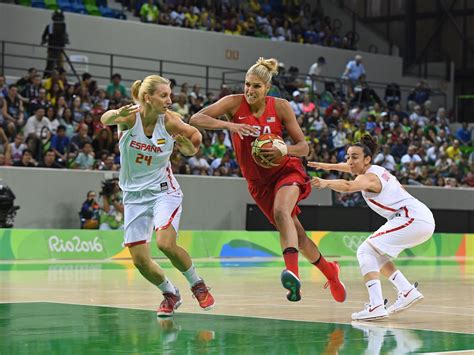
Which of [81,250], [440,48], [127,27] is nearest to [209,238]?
[81,250]

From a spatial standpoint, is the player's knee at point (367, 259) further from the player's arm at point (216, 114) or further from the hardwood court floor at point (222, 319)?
the player's arm at point (216, 114)

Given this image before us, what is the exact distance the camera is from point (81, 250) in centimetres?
2280

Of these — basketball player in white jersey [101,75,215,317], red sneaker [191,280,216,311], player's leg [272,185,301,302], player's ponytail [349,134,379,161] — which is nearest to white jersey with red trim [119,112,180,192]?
basketball player in white jersey [101,75,215,317]

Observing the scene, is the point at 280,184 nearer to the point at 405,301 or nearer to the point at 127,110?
the point at 405,301

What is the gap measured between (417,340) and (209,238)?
16.4 m

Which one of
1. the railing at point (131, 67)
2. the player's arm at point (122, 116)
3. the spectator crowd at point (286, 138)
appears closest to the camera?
the player's arm at point (122, 116)

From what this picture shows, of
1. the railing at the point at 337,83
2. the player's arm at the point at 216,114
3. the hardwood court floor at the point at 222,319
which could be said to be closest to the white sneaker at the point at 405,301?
the hardwood court floor at the point at 222,319

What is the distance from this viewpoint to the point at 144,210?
10547 millimetres

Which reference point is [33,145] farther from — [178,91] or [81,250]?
[178,91]

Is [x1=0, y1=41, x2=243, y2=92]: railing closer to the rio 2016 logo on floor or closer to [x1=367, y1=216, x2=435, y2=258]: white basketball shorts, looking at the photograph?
the rio 2016 logo on floor

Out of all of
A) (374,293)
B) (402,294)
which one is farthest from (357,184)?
(402,294)

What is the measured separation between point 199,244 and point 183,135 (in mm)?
14202

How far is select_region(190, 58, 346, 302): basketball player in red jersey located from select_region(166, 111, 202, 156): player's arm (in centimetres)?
34

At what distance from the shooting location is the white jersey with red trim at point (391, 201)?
11.0m
